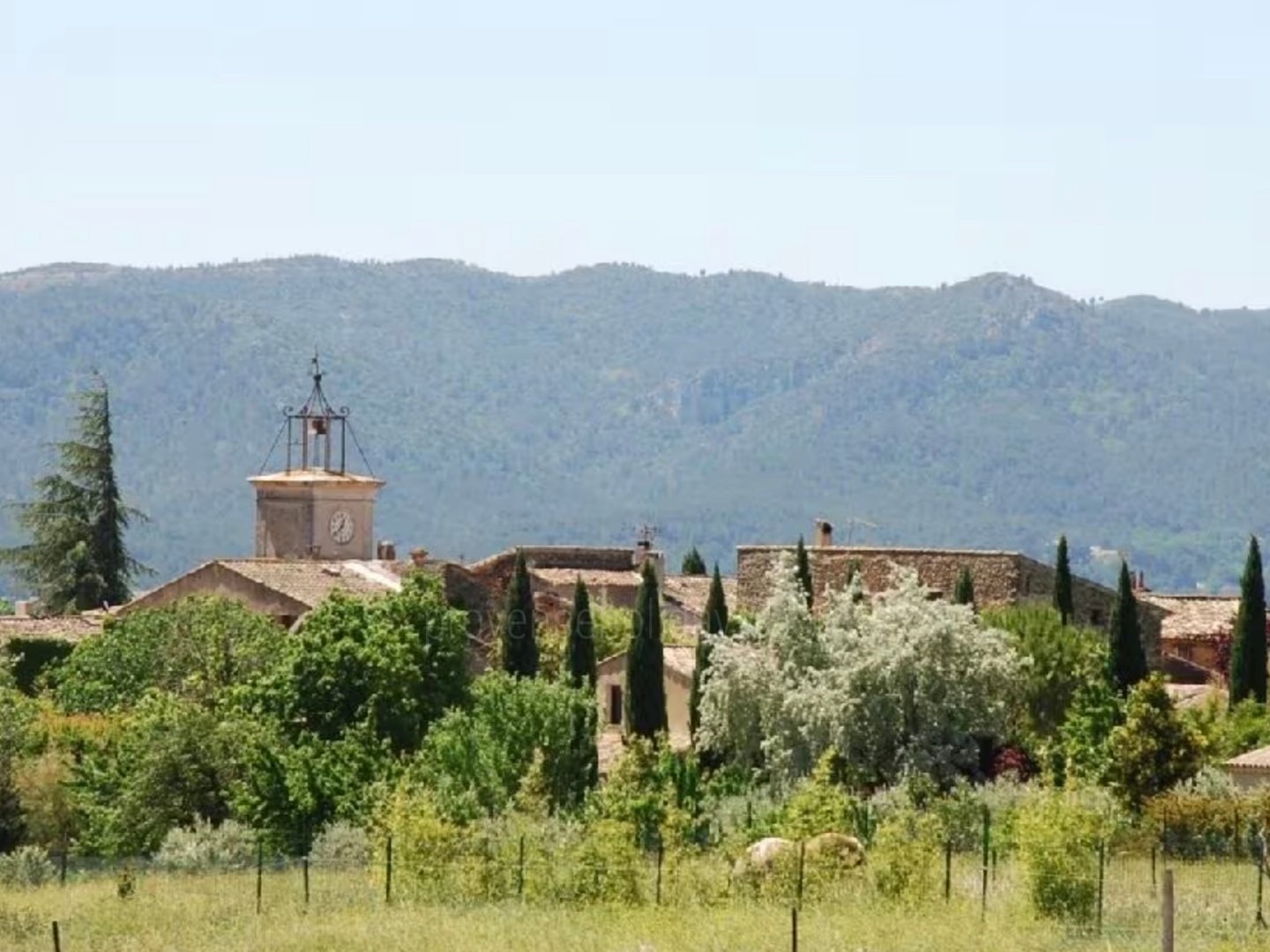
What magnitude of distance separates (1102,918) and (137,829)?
838 inches

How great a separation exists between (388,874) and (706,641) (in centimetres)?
2410

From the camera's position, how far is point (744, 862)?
169 ft

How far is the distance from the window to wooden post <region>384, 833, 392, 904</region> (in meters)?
27.9

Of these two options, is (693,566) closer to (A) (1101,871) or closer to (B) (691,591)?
(B) (691,591)

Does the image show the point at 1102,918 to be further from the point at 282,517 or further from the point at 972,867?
the point at 282,517

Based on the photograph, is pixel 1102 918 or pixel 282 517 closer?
pixel 1102 918

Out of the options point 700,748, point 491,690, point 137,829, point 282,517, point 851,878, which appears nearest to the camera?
point 851,878

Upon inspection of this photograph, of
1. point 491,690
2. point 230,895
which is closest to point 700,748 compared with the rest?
point 491,690

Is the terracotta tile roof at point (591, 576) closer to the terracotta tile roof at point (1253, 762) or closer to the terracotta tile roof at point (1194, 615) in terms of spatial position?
the terracotta tile roof at point (1194, 615)

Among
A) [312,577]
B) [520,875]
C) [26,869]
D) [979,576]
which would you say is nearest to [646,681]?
[312,577]

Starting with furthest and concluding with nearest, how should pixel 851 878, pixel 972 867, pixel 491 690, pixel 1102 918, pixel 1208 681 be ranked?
pixel 1208 681
pixel 491 690
pixel 972 867
pixel 851 878
pixel 1102 918

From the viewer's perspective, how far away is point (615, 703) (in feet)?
266

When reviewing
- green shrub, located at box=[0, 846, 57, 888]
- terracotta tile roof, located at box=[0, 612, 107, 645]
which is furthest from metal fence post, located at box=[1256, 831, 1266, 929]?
terracotta tile roof, located at box=[0, 612, 107, 645]

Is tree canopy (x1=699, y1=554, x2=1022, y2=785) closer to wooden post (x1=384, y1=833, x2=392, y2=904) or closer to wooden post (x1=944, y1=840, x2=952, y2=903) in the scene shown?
wooden post (x1=944, y1=840, x2=952, y2=903)
